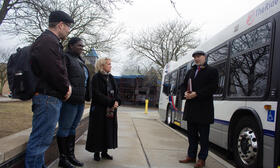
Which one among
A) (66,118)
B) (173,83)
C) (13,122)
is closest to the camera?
(66,118)

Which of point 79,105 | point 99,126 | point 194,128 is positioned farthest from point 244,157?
point 79,105

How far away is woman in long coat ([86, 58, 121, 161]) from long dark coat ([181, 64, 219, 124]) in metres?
1.25

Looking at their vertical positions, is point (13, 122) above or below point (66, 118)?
below

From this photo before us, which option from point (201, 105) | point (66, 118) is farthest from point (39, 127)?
point (201, 105)

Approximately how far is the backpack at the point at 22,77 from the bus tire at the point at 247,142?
123 inches

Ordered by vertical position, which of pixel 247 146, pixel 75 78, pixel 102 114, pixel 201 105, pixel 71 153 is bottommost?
pixel 71 153

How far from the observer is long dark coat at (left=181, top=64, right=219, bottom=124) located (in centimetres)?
368

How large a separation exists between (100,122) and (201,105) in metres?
1.64

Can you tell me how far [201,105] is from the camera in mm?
3750

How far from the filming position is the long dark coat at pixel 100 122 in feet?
11.9

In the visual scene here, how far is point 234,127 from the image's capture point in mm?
4324

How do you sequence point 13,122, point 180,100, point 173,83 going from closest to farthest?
point 13,122, point 180,100, point 173,83

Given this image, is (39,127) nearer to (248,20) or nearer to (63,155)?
(63,155)

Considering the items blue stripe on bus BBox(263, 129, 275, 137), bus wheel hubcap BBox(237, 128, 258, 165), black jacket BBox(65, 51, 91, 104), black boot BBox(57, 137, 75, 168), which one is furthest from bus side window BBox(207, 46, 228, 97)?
black boot BBox(57, 137, 75, 168)
